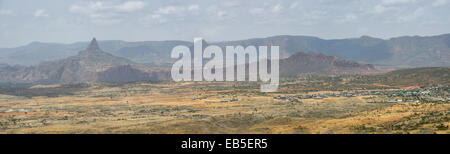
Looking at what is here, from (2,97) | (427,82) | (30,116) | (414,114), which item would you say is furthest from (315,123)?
(2,97)

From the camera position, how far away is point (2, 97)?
166 m

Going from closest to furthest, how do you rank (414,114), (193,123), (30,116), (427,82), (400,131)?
1. (400,131)
2. (414,114)
3. (193,123)
4. (30,116)
5. (427,82)

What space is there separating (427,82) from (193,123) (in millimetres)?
110746

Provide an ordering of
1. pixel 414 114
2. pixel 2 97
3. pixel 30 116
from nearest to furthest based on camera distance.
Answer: pixel 414 114 → pixel 30 116 → pixel 2 97
